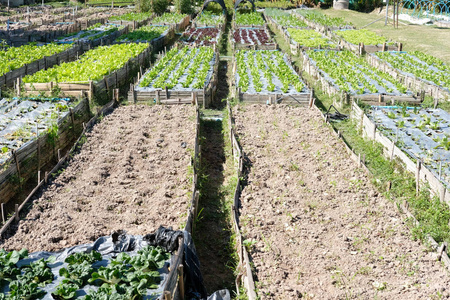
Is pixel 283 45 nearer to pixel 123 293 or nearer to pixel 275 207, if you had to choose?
pixel 275 207

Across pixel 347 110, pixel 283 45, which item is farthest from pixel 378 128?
pixel 283 45

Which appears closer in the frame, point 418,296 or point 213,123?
point 418,296

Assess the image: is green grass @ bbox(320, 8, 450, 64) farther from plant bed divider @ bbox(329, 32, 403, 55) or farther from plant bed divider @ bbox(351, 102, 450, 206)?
plant bed divider @ bbox(351, 102, 450, 206)

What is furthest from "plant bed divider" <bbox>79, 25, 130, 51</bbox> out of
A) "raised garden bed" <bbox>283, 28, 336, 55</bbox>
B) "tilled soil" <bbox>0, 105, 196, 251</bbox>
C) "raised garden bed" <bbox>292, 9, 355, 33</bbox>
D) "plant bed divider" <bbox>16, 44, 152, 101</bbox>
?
"raised garden bed" <bbox>292, 9, 355, 33</bbox>

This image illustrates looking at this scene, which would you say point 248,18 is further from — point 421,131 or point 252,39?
point 421,131

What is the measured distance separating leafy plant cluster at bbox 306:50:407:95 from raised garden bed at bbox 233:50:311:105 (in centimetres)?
145

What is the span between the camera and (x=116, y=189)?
32.2ft

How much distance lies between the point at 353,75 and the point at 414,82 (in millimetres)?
2331

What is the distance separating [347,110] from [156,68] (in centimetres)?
824

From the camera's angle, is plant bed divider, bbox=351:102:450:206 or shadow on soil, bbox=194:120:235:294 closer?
shadow on soil, bbox=194:120:235:294

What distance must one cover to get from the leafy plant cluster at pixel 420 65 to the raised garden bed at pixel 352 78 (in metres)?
1.26

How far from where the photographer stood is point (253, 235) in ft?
27.1

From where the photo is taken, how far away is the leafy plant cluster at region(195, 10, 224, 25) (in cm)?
3766

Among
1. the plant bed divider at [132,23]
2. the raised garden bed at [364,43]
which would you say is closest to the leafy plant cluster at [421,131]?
the raised garden bed at [364,43]
